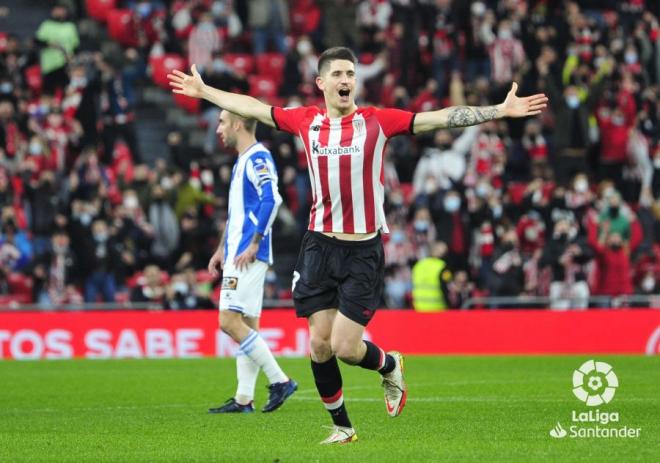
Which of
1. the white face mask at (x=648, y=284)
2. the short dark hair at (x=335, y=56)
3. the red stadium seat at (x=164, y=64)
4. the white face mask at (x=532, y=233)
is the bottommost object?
the white face mask at (x=648, y=284)

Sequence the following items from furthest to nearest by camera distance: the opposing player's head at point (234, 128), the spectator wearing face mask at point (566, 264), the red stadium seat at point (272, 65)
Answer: the red stadium seat at point (272, 65) < the spectator wearing face mask at point (566, 264) < the opposing player's head at point (234, 128)

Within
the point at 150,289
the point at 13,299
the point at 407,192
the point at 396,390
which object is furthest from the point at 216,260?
the point at 407,192

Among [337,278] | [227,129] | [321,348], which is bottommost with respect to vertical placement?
[321,348]

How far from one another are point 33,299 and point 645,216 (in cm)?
1034

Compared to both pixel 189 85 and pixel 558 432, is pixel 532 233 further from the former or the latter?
pixel 189 85

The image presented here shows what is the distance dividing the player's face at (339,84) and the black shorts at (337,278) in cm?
89

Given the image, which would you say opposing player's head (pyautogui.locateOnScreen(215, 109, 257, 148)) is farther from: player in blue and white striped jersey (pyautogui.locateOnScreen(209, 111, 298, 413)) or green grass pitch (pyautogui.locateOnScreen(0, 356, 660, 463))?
green grass pitch (pyautogui.locateOnScreen(0, 356, 660, 463))

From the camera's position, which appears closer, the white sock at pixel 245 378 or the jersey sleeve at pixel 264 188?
the jersey sleeve at pixel 264 188

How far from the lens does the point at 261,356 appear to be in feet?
41.9

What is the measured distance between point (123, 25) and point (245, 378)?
16.4m

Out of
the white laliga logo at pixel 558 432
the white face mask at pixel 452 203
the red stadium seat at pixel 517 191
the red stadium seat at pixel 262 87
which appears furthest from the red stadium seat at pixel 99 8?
the white laliga logo at pixel 558 432

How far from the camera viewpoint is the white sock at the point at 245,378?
1277cm

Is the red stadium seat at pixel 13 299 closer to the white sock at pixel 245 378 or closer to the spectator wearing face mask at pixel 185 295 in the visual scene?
the spectator wearing face mask at pixel 185 295

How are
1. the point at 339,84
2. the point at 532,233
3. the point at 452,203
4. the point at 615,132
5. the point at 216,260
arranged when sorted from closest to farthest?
the point at 339,84 < the point at 216,260 < the point at 532,233 < the point at 452,203 < the point at 615,132
